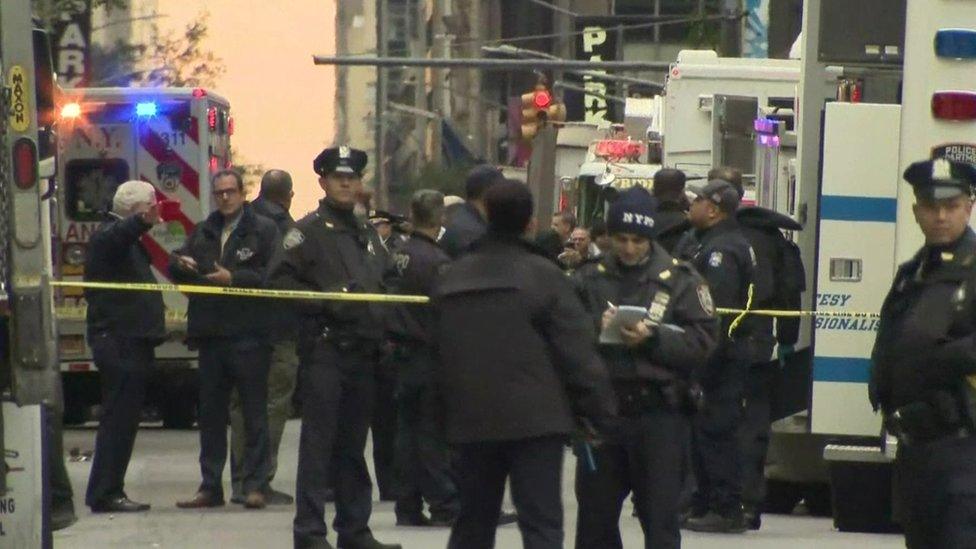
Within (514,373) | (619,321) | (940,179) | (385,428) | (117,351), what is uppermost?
(940,179)

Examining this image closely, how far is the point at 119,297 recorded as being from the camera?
1257 centimetres

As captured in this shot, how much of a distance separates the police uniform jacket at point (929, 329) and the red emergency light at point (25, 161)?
10.3 ft

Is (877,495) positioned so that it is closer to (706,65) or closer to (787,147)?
(787,147)

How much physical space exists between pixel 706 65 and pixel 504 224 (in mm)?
12967

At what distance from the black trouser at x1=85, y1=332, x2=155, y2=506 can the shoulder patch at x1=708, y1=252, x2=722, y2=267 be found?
3309 millimetres

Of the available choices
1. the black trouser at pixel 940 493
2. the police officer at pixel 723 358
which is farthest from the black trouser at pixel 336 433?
the black trouser at pixel 940 493

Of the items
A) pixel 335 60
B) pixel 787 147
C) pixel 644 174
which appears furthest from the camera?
pixel 335 60

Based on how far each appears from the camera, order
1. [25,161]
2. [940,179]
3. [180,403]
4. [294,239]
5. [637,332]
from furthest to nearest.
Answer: [180,403] → [294,239] → [637,332] → [25,161] → [940,179]

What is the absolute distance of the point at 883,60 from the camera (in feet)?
40.7

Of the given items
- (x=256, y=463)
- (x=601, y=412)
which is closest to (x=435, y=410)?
(x=256, y=463)

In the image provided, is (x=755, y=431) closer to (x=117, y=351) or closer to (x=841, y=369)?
(x=841, y=369)

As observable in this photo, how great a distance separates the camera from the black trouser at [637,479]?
28.9ft

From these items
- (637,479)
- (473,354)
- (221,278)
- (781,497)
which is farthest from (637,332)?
(781,497)

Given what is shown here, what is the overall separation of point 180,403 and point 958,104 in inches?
459
